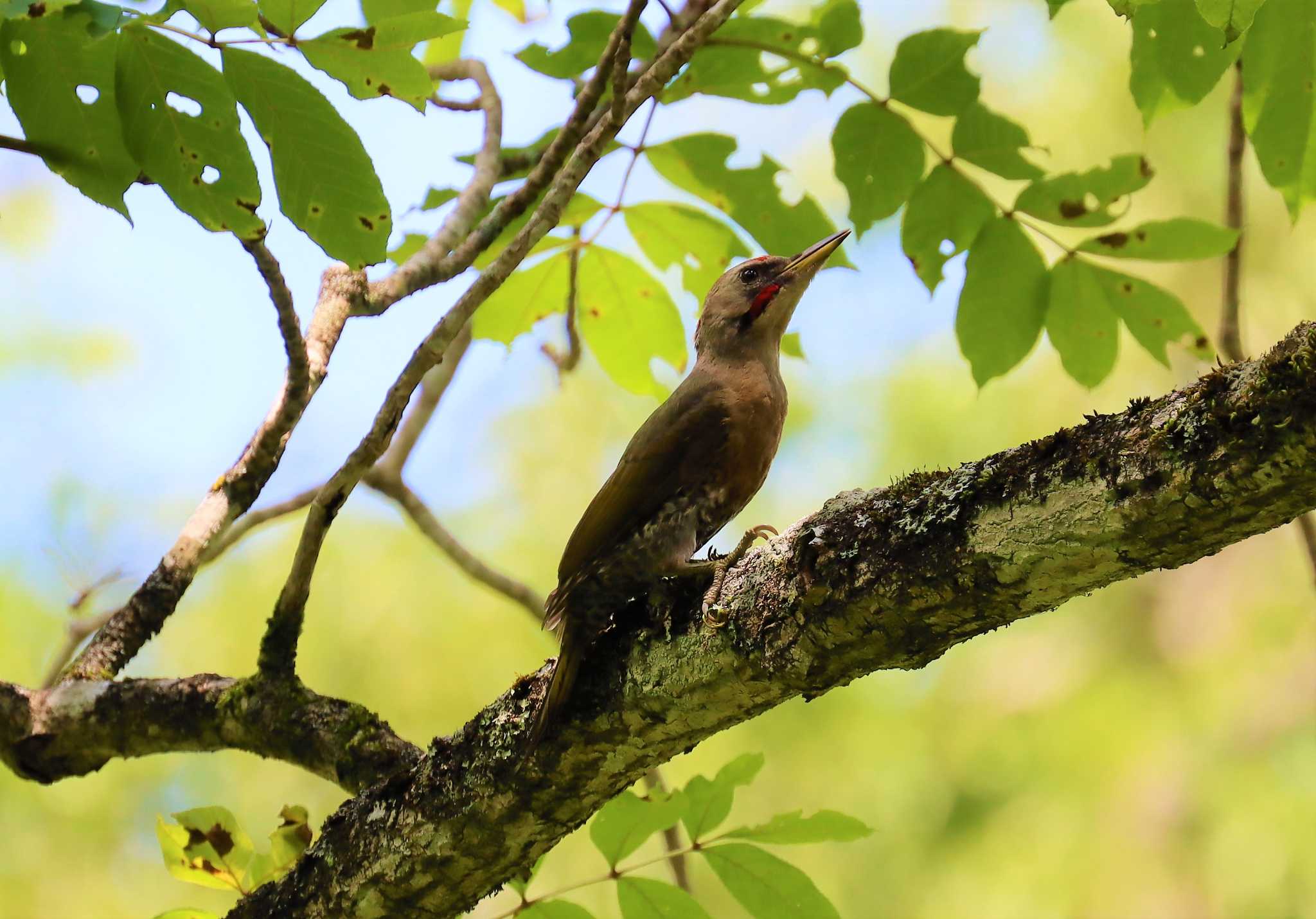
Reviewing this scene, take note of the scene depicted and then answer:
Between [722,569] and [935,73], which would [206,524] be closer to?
[722,569]

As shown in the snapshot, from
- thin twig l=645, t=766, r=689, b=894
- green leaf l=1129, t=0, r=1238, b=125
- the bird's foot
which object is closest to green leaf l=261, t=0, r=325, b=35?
the bird's foot

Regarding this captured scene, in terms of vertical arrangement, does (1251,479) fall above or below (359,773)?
below

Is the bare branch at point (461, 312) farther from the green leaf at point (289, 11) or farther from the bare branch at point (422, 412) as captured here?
the bare branch at point (422, 412)

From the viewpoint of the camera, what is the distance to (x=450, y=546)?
4426mm

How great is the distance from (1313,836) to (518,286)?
5070 mm

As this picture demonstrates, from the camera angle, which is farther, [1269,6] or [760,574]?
[1269,6]

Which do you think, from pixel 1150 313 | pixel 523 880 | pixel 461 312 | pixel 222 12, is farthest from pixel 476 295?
pixel 1150 313

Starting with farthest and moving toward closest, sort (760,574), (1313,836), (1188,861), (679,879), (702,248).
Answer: (1188,861) < (1313,836) < (702,248) < (679,879) < (760,574)

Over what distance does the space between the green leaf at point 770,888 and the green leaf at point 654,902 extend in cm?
10

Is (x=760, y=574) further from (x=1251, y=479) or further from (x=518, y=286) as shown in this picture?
(x=518, y=286)

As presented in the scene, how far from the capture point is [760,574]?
2271 millimetres

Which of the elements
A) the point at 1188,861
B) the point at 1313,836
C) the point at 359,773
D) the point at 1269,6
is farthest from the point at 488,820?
the point at 1188,861

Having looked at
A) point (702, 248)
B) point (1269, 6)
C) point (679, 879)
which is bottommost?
point (679, 879)

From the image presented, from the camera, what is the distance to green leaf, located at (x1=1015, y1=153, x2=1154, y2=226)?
327 cm
